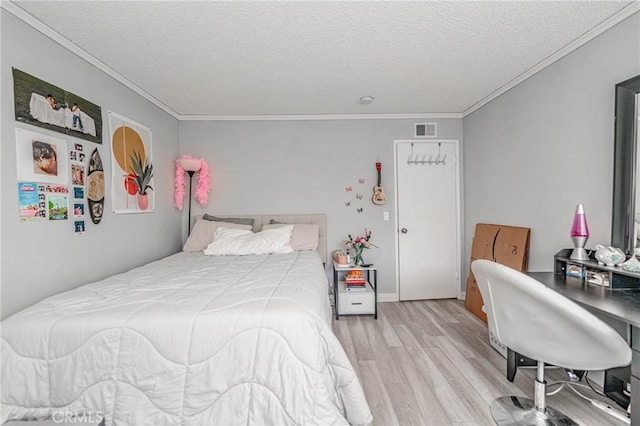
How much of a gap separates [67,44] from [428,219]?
149 inches

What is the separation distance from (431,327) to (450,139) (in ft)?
7.58

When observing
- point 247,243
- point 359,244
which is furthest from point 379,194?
point 247,243

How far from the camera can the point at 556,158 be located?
2.33 m

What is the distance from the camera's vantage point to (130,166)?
272 cm

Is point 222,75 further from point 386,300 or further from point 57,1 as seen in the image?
point 386,300

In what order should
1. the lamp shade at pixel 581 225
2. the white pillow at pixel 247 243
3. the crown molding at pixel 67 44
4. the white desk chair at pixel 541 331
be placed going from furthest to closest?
1. the white pillow at pixel 247 243
2. the lamp shade at pixel 581 225
3. the crown molding at pixel 67 44
4. the white desk chair at pixel 541 331

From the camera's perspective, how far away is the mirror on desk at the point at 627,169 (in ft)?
5.67

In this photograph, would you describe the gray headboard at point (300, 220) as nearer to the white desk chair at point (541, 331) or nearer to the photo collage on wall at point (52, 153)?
the photo collage on wall at point (52, 153)

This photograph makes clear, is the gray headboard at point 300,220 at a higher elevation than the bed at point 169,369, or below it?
higher

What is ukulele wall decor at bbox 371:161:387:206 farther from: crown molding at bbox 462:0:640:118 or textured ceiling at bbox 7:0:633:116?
crown molding at bbox 462:0:640:118

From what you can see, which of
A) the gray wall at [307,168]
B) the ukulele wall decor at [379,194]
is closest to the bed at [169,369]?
the gray wall at [307,168]

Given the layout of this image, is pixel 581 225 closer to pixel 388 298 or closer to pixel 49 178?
pixel 388 298

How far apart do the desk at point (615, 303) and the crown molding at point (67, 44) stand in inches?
136

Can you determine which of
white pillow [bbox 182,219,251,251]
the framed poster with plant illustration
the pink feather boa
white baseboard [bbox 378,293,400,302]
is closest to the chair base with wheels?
white baseboard [bbox 378,293,400,302]
